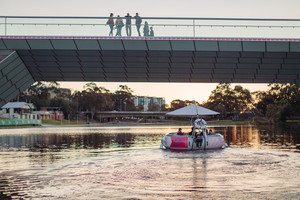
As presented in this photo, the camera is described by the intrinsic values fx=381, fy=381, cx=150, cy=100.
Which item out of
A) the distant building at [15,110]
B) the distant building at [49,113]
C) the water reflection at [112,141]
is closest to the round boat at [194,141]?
the water reflection at [112,141]

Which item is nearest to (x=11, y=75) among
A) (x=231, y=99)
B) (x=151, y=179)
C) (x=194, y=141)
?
(x=194, y=141)

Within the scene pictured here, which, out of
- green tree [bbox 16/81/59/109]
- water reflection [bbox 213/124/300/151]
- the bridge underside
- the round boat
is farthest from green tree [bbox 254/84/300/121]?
green tree [bbox 16/81/59/109]

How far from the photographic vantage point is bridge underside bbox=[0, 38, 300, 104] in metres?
32.3

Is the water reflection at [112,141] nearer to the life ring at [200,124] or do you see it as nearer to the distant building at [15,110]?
the life ring at [200,124]

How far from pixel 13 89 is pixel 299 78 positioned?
93.8ft

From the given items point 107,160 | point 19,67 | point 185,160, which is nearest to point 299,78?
point 185,160

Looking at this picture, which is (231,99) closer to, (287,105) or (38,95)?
(287,105)

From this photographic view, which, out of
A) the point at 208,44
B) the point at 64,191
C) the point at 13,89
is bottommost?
the point at 64,191

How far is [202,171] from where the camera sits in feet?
57.6

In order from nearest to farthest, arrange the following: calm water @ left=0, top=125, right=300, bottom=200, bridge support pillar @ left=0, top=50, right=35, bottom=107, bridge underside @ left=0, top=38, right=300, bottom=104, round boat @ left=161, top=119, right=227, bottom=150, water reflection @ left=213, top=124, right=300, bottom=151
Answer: calm water @ left=0, top=125, right=300, bottom=200 < round boat @ left=161, top=119, right=227, bottom=150 < water reflection @ left=213, top=124, right=300, bottom=151 < bridge underside @ left=0, top=38, right=300, bottom=104 < bridge support pillar @ left=0, top=50, right=35, bottom=107

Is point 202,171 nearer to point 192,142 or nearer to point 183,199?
point 183,199

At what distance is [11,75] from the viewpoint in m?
35.5

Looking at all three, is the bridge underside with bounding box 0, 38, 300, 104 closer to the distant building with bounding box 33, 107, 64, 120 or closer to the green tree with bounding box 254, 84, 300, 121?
the green tree with bounding box 254, 84, 300, 121

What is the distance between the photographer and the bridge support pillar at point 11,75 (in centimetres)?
3322
